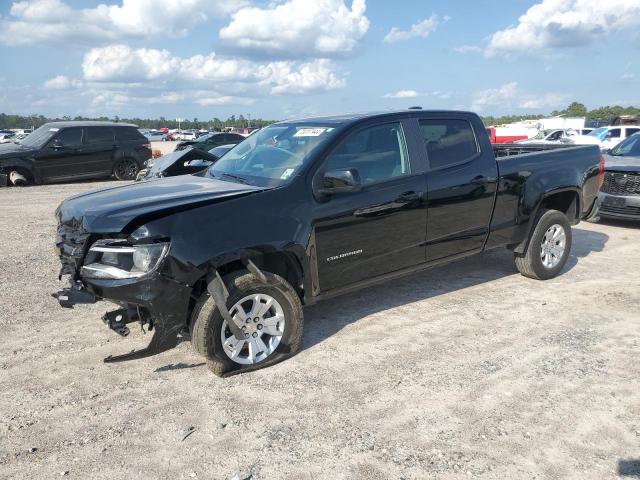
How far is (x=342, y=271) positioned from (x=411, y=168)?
1168 millimetres

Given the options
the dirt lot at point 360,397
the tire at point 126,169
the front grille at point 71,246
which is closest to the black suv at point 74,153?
the tire at point 126,169

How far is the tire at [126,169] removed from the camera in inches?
620

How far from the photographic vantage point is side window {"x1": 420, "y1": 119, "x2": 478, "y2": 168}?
16.3 ft

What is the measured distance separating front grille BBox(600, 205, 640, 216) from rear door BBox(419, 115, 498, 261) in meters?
4.95

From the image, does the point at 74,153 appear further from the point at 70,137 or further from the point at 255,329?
the point at 255,329

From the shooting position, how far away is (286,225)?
3.93m

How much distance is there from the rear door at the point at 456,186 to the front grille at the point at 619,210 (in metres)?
4.95

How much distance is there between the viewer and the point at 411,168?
4734 millimetres

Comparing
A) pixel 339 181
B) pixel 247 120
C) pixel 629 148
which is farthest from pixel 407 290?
pixel 247 120

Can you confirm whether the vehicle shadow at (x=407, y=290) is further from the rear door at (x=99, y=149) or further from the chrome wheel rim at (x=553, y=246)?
the rear door at (x=99, y=149)

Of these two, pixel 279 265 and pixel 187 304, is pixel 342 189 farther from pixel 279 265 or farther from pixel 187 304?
pixel 187 304

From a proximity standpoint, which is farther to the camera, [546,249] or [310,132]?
[546,249]

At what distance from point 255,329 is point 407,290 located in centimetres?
234

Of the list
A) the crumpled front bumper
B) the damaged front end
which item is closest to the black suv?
the damaged front end
